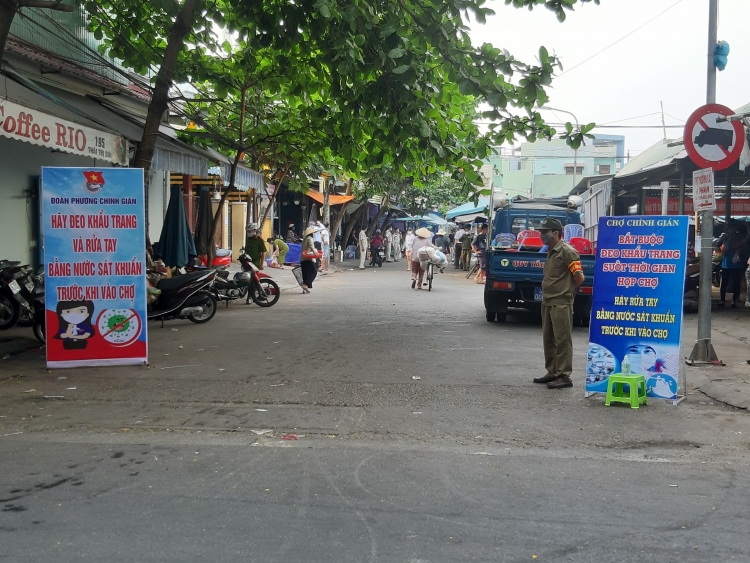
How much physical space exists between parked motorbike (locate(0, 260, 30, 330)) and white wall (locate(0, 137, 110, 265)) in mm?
1892

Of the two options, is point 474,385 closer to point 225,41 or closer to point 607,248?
point 607,248

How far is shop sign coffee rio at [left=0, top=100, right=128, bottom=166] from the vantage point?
354 inches

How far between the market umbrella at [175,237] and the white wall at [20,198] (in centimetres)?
245

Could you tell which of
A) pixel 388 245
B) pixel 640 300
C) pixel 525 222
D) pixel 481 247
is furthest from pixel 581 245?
pixel 388 245

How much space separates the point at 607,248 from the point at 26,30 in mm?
10448

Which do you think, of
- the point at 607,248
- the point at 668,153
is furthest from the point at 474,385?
the point at 668,153

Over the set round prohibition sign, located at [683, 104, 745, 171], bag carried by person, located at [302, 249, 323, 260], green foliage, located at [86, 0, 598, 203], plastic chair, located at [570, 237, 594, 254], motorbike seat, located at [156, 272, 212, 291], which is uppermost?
green foliage, located at [86, 0, 598, 203]

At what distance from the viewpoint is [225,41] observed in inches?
612

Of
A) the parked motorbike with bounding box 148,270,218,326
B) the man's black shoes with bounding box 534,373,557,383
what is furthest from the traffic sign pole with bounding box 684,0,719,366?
the parked motorbike with bounding box 148,270,218,326

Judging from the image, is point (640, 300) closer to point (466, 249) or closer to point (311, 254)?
point (311, 254)

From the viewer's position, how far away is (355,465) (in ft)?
17.7

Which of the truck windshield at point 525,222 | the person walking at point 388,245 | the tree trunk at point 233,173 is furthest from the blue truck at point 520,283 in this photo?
the person walking at point 388,245

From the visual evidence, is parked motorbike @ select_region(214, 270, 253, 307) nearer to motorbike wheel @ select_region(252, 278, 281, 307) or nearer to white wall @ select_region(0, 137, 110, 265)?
motorbike wheel @ select_region(252, 278, 281, 307)

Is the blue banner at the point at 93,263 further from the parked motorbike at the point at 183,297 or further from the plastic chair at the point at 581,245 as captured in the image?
the plastic chair at the point at 581,245
